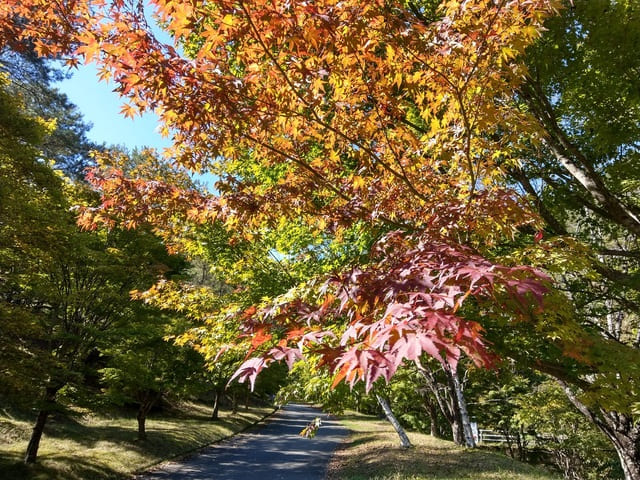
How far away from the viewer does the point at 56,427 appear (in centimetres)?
1505

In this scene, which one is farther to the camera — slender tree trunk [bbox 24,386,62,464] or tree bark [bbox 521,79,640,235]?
slender tree trunk [bbox 24,386,62,464]

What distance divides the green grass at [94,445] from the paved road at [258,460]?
2.91 ft

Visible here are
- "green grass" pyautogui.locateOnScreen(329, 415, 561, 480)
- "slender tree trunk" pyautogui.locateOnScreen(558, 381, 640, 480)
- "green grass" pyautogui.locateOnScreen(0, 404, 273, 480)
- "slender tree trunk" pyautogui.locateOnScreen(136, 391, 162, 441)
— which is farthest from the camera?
"slender tree trunk" pyautogui.locateOnScreen(136, 391, 162, 441)

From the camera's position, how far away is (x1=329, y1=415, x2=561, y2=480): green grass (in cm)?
1163

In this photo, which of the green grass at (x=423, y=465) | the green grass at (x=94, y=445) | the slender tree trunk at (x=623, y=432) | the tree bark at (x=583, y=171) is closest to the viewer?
the tree bark at (x=583, y=171)

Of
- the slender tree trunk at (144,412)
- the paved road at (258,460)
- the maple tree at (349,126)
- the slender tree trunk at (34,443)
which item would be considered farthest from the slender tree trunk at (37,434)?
the maple tree at (349,126)

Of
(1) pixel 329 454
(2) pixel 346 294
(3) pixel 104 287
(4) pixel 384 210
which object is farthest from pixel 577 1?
(1) pixel 329 454

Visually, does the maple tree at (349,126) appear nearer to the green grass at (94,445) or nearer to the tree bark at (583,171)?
A: the tree bark at (583,171)

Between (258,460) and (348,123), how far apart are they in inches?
590

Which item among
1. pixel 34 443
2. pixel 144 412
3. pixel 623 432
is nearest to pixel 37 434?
pixel 34 443

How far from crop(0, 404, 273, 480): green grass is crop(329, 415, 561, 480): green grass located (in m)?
6.44

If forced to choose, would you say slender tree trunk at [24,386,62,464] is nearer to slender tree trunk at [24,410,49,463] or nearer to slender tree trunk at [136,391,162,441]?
slender tree trunk at [24,410,49,463]

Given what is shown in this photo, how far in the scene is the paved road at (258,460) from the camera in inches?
488

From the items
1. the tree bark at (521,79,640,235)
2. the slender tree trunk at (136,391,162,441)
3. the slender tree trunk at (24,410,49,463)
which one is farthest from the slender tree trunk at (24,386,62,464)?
the tree bark at (521,79,640,235)
